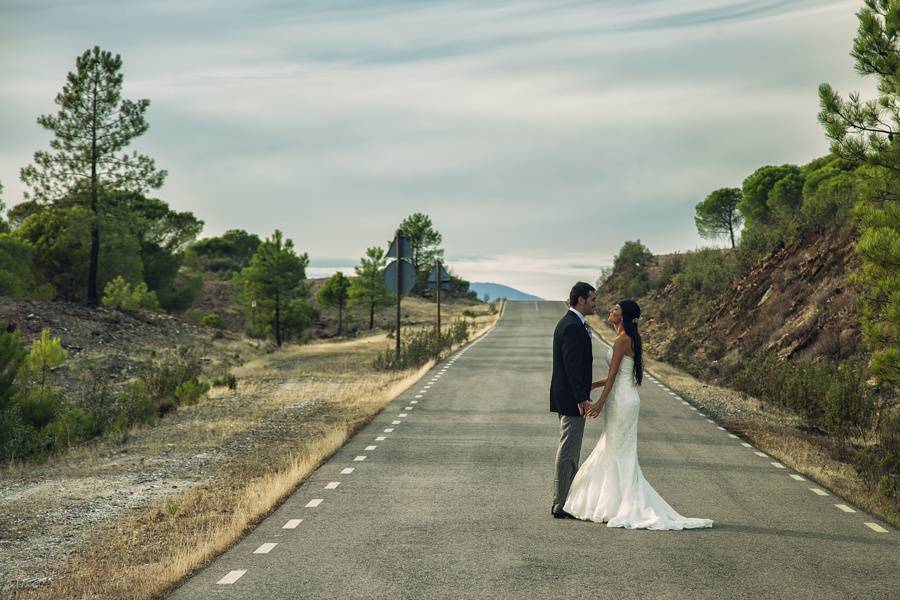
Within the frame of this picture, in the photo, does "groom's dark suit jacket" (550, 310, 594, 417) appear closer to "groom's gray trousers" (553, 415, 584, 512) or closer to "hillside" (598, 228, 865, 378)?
"groom's gray trousers" (553, 415, 584, 512)

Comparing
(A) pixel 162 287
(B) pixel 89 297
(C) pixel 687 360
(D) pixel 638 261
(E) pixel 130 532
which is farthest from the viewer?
(D) pixel 638 261

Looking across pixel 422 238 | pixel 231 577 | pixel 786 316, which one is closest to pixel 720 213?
pixel 422 238

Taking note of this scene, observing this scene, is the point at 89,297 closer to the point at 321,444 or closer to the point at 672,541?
the point at 321,444

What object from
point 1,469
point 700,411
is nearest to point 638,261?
point 700,411

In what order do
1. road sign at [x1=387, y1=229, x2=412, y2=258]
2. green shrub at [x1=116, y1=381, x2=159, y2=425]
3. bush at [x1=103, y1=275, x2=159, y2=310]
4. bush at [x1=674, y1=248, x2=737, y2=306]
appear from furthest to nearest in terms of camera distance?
bush at [x1=103, y1=275, x2=159, y2=310] < bush at [x1=674, y1=248, x2=737, y2=306] < road sign at [x1=387, y1=229, x2=412, y2=258] < green shrub at [x1=116, y1=381, x2=159, y2=425]

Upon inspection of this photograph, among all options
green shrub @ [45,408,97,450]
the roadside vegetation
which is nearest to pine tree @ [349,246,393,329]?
the roadside vegetation

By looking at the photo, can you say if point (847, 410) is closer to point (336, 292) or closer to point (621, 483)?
point (621, 483)

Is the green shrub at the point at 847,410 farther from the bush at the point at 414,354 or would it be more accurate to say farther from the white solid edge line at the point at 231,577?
the bush at the point at 414,354

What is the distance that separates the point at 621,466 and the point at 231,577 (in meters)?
4.08

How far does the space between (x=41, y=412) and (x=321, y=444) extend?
1189cm

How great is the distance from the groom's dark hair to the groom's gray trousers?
120 centimetres

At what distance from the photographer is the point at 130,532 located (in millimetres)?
10703

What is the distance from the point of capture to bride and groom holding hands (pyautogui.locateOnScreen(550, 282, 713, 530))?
10055 mm

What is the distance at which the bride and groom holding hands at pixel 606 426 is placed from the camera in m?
10.1
